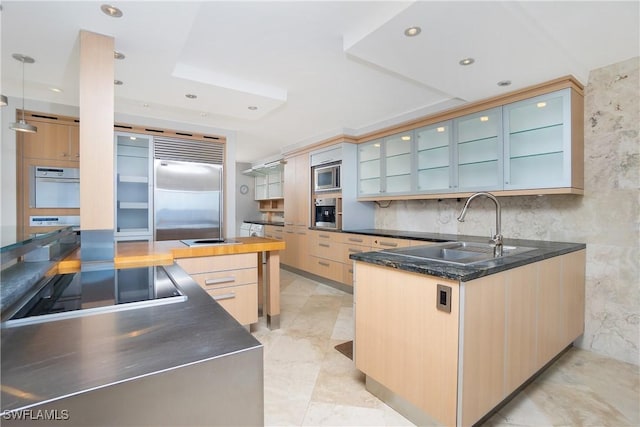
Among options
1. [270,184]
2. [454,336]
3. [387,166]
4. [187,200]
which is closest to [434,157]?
[387,166]

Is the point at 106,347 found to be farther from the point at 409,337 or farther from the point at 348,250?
the point at 348,250

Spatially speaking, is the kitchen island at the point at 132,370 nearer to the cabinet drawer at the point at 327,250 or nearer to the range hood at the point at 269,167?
the cabinet drawer at the point at 327,250

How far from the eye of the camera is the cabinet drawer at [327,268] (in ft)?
13.9

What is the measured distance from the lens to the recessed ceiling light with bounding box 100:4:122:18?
1598 mm

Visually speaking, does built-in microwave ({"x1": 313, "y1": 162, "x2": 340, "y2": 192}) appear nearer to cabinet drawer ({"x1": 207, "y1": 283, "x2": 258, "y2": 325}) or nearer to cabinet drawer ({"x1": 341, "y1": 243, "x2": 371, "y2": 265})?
cabinet drawer ({"x1": 341, "y1": 243, "x2": 371, "y2": 265})

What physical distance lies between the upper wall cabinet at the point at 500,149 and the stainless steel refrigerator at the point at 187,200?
2409 millimetres

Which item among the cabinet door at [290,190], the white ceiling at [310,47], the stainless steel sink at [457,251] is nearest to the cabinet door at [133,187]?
the white ceiling at [310,47]

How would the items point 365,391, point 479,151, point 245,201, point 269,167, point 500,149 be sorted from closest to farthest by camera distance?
point 365,391
point 500,149
point 479,151
point 269,167
point 245,201

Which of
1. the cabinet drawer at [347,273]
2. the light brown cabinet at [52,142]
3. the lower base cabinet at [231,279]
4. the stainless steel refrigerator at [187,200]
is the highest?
the light brown cabinet at [52,142]

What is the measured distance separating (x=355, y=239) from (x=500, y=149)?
1.96m

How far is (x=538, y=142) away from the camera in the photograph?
2594mm

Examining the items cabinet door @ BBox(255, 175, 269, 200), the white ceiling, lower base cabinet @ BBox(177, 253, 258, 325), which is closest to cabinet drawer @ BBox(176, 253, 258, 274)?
lower base cabinet @ BBox(177, 253, 258, 325)

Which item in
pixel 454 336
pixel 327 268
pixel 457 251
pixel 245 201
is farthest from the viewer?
pixel 245 201

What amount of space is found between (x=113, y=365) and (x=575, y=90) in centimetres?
339
